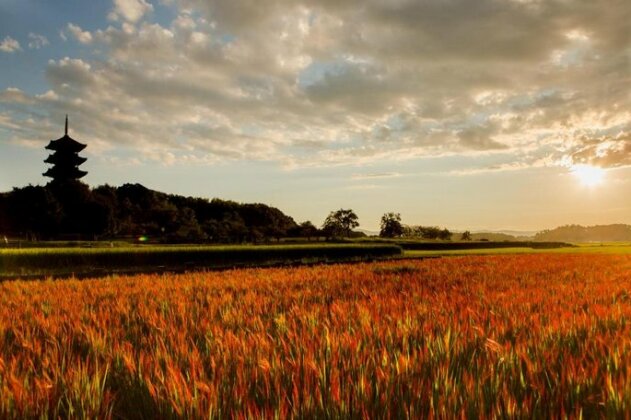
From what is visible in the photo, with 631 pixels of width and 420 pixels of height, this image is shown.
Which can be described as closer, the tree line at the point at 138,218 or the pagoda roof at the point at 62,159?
the tree line at the point at 138,218

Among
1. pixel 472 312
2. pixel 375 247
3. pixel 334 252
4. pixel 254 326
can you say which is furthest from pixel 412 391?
pixel 375 247

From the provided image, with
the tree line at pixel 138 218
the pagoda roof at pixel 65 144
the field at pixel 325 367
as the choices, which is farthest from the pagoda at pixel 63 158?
the field at pixel 325 367

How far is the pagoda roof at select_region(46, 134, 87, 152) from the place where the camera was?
246 feet

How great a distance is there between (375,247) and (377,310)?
40.1 metres

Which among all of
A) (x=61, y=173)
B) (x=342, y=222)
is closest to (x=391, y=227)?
(x=342, y=222)

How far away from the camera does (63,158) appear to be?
2968 inches

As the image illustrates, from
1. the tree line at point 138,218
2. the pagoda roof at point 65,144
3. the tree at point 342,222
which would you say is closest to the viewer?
the tree line at point 138,218

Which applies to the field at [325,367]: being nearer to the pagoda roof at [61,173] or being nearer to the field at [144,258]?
the field at [144,258]

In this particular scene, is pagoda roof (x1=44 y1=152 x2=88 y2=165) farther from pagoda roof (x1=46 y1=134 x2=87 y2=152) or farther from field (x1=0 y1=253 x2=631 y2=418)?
field (x1=0 y1=253 x2=631 y2=418)

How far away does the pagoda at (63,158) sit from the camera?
75000mm

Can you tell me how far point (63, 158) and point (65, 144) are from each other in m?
2.25

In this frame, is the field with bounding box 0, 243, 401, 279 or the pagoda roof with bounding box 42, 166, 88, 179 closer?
the field with bounding box 0, 243, 401, 279

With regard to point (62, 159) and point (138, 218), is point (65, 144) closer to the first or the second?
point (62, 159)

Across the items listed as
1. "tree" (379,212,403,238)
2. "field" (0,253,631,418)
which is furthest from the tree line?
"field" (0,253,631,418)
